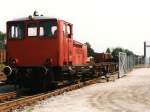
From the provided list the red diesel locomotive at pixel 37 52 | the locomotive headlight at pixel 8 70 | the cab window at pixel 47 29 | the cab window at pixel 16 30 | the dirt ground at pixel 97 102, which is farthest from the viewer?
the cab window at pixel 16 30

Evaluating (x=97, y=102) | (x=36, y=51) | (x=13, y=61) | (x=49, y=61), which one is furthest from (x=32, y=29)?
(x=97, y=102)

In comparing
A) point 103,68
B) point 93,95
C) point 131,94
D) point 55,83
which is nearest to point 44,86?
point 55,83

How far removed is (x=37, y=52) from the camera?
57.3 feet

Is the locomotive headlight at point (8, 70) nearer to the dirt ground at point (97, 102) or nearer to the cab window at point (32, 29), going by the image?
the cab window at point (32, 29)

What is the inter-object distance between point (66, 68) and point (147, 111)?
6.41 meters

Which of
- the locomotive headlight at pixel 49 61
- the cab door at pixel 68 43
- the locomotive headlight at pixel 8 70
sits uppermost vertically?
the cab door at pixel 68 43

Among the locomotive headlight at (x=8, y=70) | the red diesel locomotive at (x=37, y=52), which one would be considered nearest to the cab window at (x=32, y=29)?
the red diesel locomotive at (x=37, y=52)

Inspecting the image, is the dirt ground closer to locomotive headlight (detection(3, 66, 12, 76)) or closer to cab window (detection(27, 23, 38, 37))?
locomotive headlight (detection(3, 66, 12, 76))

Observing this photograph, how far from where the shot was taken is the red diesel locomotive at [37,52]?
56.5 feet

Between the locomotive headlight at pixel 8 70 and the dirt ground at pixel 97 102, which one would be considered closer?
the dirt ground at pixel 97 102

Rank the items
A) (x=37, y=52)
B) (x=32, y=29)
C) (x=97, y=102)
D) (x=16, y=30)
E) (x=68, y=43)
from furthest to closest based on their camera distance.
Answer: (x=68, y=43) < (x=16, y=30) < (x=32, y=29) < (x=37, y=52) < (x=97, y=102)

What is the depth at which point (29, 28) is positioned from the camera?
17.8 m

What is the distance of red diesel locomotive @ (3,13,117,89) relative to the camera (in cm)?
1723

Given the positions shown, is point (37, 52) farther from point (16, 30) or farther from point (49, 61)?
point (16, 30)
